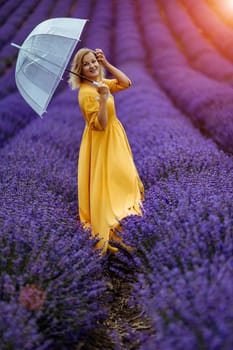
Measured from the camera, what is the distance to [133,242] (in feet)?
6.93

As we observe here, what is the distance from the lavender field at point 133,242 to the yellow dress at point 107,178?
0.11 meters

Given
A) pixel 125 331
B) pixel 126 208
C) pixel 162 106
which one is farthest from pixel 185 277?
pixel 162 106

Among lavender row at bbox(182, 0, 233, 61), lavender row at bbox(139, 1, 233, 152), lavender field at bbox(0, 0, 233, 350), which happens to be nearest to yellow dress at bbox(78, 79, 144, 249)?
lavender field at bbox(0, 0, 233, 350)

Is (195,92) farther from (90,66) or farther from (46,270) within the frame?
(46,270)

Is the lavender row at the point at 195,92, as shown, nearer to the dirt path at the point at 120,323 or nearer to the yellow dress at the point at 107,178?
the yellow dress at the point at 107,178

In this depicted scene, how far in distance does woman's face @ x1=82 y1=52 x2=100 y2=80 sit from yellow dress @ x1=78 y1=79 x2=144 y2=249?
90mm

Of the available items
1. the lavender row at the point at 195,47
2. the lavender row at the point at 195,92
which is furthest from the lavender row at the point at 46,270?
the lavender row at the point at 195,47

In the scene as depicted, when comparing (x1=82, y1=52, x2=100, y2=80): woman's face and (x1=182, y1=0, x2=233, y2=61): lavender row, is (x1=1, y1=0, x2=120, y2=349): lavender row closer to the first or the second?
(x1=82, y1=52, x2=100, y2=80): woman's face

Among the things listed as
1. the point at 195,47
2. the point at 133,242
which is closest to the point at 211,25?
the point at 195,47

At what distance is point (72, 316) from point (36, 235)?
0.38m

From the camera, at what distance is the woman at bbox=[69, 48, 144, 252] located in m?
2.62

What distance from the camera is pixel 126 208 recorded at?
2.70 m

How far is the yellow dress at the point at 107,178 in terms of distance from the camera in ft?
8.91

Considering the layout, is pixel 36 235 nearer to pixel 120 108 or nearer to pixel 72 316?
pixel 72 316
